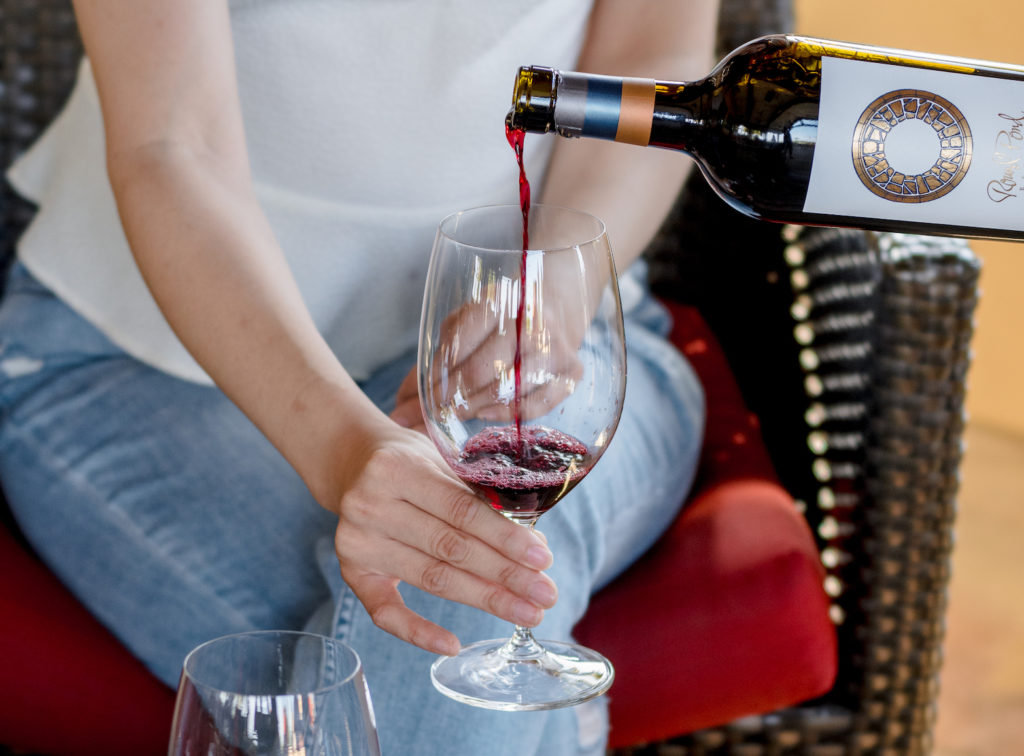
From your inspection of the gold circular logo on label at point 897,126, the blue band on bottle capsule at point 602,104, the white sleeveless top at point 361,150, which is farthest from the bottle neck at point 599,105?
the white sleeveless top at point 361,150

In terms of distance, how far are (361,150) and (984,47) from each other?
6.51 ft

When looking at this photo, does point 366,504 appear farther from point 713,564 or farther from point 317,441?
point 713,564

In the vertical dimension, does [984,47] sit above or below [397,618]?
above

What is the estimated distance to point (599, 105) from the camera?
582mm

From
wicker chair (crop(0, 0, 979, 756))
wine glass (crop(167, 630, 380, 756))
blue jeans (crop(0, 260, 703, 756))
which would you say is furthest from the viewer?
wicker chair (crop(0, 0, 979, 756))

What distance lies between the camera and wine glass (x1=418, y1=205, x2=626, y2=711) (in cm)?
59

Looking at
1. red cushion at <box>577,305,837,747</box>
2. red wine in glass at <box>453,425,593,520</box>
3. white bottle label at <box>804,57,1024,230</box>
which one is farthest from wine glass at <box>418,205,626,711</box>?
red cushion at <box>577,305,837,747</box>

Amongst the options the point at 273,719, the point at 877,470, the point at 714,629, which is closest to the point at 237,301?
the point at 273,719

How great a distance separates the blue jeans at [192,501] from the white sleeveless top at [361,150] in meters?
0.05

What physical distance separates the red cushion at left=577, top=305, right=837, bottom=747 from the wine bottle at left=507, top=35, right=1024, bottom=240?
490 mm

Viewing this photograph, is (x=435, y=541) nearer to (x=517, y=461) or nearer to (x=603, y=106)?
(x=517, y=461)

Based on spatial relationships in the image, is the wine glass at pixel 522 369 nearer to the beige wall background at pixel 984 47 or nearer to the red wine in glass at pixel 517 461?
the red wine in glass at pixel 517 461

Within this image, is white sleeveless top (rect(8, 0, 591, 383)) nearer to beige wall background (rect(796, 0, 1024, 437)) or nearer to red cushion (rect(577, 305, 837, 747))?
red cushion (rect(577, 305, 837, 747))

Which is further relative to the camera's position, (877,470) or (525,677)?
(877,470)
